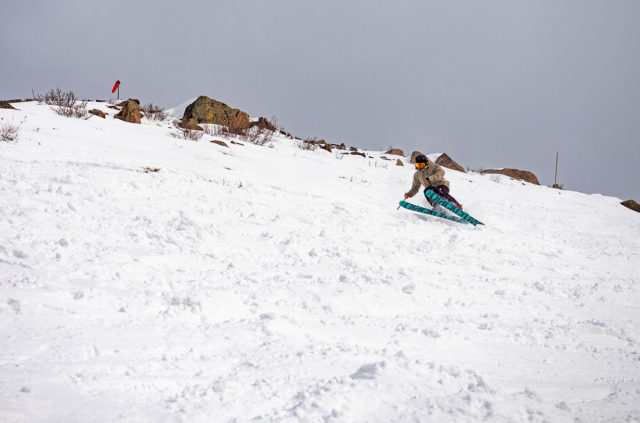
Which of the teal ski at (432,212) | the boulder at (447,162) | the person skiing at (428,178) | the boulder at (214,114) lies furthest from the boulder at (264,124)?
the teal ski at (432,212)

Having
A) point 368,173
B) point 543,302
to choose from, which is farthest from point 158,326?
point 368,173

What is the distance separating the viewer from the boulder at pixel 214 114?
1750 cm

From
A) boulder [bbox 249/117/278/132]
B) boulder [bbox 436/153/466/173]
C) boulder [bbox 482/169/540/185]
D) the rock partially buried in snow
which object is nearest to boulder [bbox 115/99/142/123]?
boulder [bbox 249/117/278/132]

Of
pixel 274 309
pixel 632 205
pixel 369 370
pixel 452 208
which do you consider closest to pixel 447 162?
pixel 632 205

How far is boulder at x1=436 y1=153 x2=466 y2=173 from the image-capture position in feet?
62.0

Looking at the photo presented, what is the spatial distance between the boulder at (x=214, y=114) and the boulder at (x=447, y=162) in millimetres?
9830

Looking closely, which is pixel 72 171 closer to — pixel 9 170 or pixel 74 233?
pixel 9 170

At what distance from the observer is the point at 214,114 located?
1784 centimetres

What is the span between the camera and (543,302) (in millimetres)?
3846

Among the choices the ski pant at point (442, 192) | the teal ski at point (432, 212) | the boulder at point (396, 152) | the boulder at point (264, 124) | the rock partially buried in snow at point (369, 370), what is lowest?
the rock partially buried in snow at point (369, 370)

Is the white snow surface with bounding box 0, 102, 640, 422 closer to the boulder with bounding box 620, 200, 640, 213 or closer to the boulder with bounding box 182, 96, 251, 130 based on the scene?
the boulder with bounding box 620, 200, 640, 213

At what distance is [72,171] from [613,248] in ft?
31.0

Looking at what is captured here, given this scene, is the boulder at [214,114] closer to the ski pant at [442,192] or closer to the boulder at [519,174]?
the ski pant at [442,192]

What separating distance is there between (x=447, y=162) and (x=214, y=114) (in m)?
11.8
